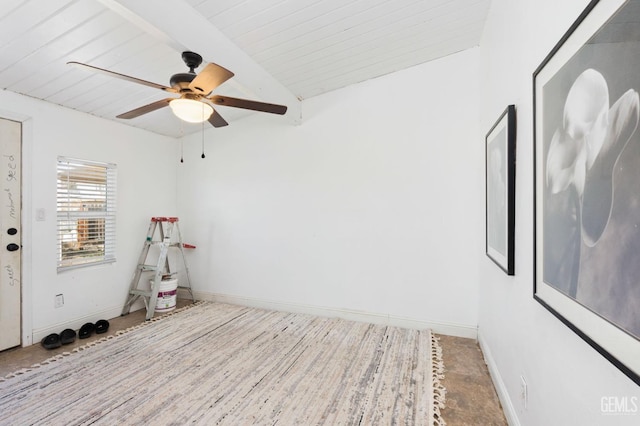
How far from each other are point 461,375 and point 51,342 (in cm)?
358

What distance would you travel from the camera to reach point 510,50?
5.53 ft

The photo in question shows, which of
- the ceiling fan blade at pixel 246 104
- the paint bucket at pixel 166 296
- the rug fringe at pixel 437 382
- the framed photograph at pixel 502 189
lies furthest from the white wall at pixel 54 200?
the framed photograph at pixel 502 189

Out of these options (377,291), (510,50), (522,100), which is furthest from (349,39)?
(377,291)

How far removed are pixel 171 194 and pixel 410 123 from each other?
11.2ft

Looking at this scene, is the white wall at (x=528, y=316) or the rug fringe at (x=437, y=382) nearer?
the white wall at (x=528, y=316)

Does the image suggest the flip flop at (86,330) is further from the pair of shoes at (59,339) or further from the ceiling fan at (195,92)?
the ceiling fan at (195,92)

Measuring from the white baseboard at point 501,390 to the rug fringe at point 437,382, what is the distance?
13.2 inches

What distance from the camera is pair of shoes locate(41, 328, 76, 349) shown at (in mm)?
2584

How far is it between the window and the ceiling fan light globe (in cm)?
195

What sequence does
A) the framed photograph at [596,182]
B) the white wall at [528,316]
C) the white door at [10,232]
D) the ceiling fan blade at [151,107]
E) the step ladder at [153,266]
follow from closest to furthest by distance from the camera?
the framed photograph at [596,182], the white wall at [528,316], the ceiling fan blade at [151,107], the white door at [10,232], the step ladder at [153,266]

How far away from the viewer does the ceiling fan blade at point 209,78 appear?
161 cm

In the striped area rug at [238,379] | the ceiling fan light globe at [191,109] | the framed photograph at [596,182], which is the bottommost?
the striped area rug at [238,379]

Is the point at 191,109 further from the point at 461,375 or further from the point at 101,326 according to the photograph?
the point at 461,375

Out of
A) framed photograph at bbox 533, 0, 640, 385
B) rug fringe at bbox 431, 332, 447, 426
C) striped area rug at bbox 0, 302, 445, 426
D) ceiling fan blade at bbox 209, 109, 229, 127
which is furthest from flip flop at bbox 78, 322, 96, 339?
framed photograph at bbox 533, 0, 640, 385
